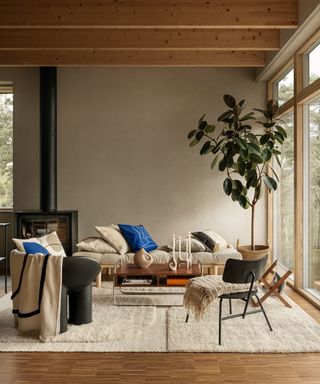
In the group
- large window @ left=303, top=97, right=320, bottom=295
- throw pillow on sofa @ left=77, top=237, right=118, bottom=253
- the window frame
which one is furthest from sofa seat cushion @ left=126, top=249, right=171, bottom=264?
the window frame

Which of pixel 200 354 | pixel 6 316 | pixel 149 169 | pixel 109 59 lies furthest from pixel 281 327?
pixel 109 59

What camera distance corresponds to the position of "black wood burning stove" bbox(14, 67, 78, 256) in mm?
6848

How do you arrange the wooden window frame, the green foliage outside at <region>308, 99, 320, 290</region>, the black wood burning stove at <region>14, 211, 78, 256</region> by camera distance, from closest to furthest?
the green foliage outside at <region>308, 99, 320, 290</region>, the wooden window frame, the black wood burning stove at <region>14, 211, 78, 256</region>

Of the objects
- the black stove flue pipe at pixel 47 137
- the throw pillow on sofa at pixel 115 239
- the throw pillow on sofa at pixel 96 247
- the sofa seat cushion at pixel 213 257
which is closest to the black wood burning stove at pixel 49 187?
the black stove flue pipe at pixel 47 137

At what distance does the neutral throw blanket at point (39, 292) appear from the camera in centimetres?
391

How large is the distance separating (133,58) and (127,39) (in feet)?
2.73

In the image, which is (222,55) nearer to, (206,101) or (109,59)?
(206,101)

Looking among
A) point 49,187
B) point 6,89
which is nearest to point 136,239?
point 49,187

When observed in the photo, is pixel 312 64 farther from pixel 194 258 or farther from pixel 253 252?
pixel 194 258

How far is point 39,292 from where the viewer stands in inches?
156

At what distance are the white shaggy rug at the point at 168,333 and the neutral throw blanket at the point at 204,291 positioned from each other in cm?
21

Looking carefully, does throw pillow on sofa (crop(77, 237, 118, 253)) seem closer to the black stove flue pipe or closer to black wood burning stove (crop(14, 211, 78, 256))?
black wood burning stove (crop(14, 211, 78, 256))

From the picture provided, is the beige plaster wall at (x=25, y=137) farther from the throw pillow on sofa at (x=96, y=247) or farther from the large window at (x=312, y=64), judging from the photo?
the large window at (x=312, y=64)

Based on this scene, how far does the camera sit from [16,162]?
24.0 ft
